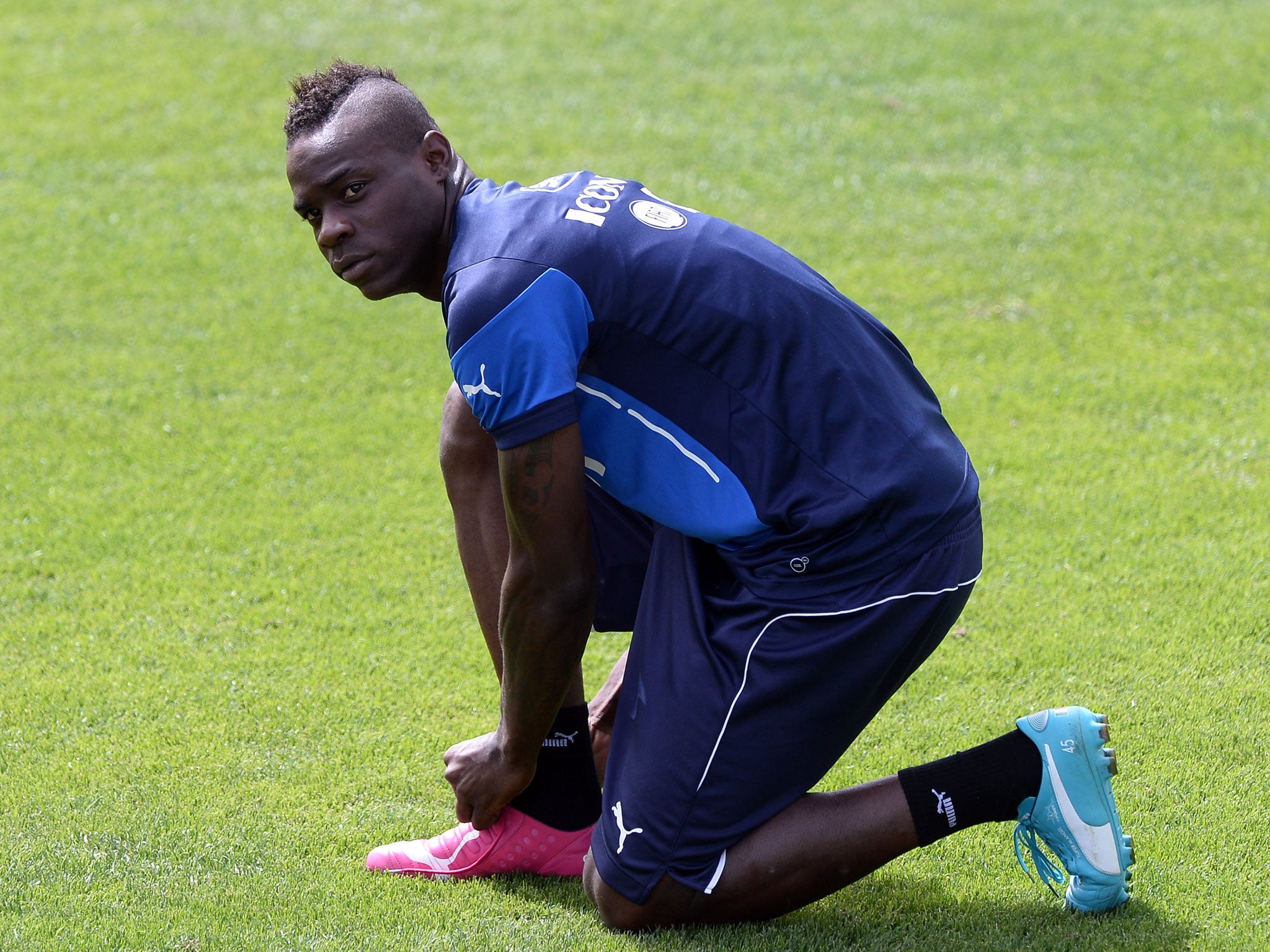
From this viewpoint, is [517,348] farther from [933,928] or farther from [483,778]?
[933,928]

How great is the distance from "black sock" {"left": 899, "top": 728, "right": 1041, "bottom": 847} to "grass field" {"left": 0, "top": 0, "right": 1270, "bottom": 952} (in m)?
0.22

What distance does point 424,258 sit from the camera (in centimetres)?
292

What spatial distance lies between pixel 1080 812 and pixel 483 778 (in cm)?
131

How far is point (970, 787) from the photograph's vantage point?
2.95m

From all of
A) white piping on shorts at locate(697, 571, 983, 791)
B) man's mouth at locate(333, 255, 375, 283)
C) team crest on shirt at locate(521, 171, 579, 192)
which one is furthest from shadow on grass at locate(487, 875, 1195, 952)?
team crest on shirt at locate(521, 171, 579, 192)

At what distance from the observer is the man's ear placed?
2887 millimetres

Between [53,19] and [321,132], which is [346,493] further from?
[53,19]

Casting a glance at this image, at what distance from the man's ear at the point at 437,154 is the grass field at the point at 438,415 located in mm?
1621

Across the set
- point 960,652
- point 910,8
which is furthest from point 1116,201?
point 960,652

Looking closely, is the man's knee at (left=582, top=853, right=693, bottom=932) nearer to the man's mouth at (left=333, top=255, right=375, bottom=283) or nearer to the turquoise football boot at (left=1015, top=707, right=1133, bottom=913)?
the turquoise football boot at (left=1015, top=707, right=1133, bottom=913)

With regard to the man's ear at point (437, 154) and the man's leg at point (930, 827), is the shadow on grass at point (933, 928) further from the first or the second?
the man's ear at point (437, 154)

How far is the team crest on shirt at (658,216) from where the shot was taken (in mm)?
2811

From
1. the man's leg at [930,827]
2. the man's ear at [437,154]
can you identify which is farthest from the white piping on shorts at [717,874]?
the man's ear at [437,154]

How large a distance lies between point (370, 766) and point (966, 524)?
1748 millimetres
